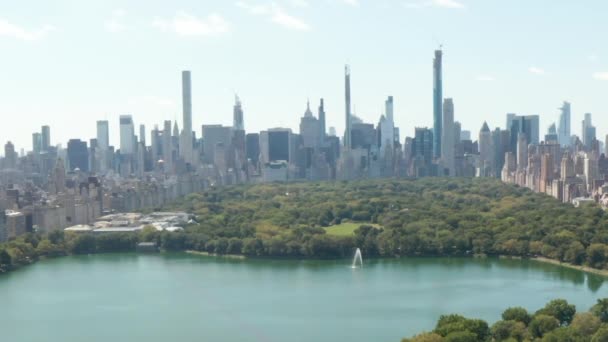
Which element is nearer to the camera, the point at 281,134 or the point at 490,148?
the point at 490,148

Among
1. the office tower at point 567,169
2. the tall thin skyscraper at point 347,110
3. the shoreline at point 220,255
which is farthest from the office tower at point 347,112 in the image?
the shoreline at point 220,255

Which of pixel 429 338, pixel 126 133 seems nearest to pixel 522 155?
pixel 126 133

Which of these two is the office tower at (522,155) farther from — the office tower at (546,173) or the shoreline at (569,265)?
the shoreline at (569,265)

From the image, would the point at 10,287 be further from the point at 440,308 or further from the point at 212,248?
the point at 440,308

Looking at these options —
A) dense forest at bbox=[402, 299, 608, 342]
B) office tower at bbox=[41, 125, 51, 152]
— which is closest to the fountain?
dense forest at bbox=[402, 299, 608, 342]

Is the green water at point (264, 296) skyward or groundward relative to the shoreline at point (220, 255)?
groundward

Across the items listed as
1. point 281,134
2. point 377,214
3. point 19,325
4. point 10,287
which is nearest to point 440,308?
point 19,325
